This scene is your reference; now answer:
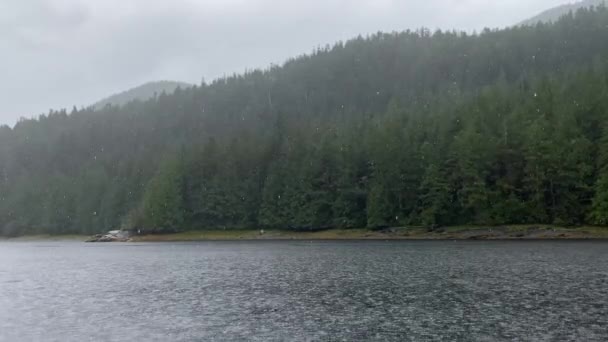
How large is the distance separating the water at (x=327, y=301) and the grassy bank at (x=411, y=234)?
3351 cm

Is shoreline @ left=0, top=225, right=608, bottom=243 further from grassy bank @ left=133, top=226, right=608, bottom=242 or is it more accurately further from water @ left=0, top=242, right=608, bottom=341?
water @ left=0, top=242, right=608, bottom=341

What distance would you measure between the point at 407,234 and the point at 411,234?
2.95 ft

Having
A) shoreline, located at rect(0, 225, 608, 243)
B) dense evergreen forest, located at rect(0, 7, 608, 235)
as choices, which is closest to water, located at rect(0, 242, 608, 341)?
shoreline, located at rect(0, 225, 608, 243)

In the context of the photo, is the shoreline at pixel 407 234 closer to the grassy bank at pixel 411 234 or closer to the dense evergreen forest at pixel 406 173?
the grassy bank at pixel 411 234

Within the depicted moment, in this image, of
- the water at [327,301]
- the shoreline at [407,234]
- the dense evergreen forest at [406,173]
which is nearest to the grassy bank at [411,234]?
the shoreline at [407,234]

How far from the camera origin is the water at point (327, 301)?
98.9ft

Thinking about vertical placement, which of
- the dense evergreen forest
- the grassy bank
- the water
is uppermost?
the dense evergreen forest

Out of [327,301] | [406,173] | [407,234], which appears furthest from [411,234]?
[327,301]

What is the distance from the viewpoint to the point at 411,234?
120438 mm

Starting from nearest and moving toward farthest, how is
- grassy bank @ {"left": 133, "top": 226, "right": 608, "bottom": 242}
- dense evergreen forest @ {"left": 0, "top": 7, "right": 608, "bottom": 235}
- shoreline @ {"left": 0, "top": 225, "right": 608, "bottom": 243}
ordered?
shoreline @ {"left": 0, "top": 225, "right": 608, "bottom": 243}
grassy bank @ {"left": 133, "top": 226, "right": 608, "bottom": 242}
dense evergreen forest @ {"left": 0, "top": 7, "right": 608, "bottom": 235}

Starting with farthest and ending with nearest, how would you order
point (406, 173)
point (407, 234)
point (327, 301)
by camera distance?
point (406, 173) → point (407, 234) → point (327, 301)

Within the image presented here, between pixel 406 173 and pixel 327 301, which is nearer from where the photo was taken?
pixel 327 301

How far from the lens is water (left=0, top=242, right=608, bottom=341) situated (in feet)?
98.9

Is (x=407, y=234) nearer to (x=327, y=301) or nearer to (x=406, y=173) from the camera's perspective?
(x=406, y=173)
